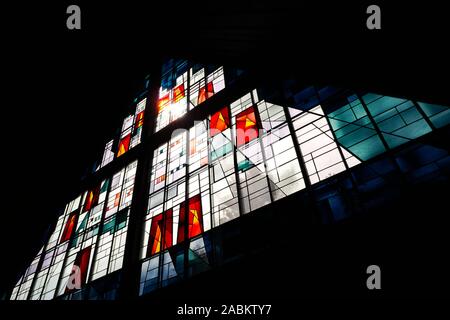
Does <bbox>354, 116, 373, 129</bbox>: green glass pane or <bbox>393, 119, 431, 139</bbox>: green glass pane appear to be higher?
<bbox>354, 116, 373, 129</bbox>: green glass pane

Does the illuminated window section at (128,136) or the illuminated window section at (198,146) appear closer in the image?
the illuminated window section at (198,146)

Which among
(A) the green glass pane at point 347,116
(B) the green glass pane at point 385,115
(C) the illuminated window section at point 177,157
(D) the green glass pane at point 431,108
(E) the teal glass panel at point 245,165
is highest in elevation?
(C) the illuminated window section at point 177,157

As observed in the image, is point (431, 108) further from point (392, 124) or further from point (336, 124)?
point (336, 124)

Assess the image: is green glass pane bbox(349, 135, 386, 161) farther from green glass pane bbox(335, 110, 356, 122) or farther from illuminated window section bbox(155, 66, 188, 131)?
illuminated window section bbox(155, 66, 188, 131)

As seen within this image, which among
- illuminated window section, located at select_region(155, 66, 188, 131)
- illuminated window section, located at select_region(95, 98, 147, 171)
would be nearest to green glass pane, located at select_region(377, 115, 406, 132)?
illuminated window section, located at select_region(155, 66, 188, 131)

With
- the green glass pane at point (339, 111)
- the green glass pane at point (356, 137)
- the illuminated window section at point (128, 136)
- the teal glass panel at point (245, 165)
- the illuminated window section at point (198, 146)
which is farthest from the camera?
the illuminated window section at point (128, 136)

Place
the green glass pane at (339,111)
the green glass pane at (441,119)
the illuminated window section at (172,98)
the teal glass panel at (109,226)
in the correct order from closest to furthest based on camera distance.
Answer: the green glass pane at (441,119)
the green glass pane at (339,111)
the teal glass panel at (109,226)
the illuminated window section at (172,98)

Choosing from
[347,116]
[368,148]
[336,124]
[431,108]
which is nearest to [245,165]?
[336,124]

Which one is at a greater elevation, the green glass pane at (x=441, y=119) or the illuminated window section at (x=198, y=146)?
the illuminated window section at (x=198, y=146)

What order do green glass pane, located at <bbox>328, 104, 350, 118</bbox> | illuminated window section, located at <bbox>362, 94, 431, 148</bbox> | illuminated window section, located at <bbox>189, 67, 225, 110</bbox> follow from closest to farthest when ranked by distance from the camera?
illuminated window section, located at <bbox>362, 94, 431, 148</bbox> < green glass pane, located at <bbox>328, 104, 350, 118</bbox> < illuminated window section, located at <bbox>189, 67, 225, 110</bbox>

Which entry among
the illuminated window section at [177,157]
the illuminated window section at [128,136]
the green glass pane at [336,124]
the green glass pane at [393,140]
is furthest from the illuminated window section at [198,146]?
the green glass pane at [393,140]

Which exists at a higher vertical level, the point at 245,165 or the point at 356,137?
the point at 245,165

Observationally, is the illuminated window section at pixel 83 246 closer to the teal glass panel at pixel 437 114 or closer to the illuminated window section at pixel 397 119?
the illuminated window section at pixel 397 119
